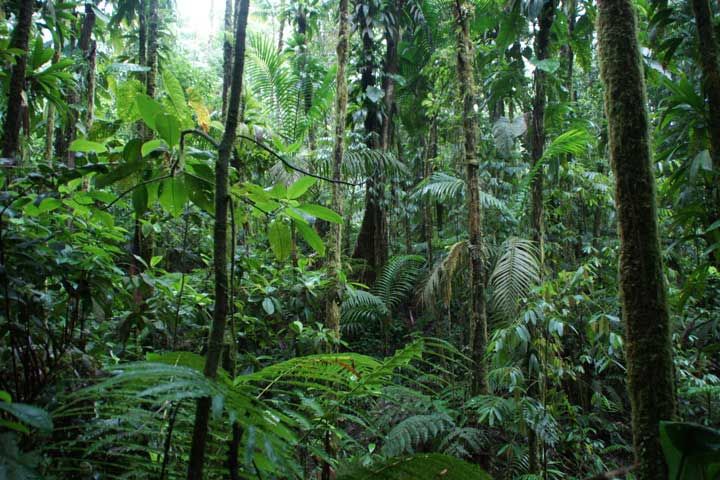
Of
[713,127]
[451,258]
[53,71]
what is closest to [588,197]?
[451,258]

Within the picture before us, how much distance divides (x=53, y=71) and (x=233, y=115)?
250 centimetres

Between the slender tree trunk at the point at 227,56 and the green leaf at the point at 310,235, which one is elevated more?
the slender tree trunk at the point at 227,56

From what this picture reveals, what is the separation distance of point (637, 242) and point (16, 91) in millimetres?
2935

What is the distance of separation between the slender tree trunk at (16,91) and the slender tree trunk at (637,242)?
265 cm

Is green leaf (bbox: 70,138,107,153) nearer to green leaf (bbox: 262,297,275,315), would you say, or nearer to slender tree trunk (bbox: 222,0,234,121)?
green leaf (bbox: 262,297,275,315)

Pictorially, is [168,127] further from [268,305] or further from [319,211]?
[268,305]

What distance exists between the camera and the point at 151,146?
1091 mm

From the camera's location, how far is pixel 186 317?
3.24 m

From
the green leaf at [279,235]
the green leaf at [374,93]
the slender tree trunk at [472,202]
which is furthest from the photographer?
the green leaf at [374,93]

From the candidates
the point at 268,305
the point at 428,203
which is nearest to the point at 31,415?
the point at 268,305

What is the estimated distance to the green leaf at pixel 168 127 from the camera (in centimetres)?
98

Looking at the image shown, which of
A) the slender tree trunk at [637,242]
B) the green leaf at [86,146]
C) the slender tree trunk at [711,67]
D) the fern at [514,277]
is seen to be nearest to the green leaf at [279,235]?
the green leaf at [86,146]

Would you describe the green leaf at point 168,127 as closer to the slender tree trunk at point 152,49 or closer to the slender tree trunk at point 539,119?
the slender tree trunk at point 539,119

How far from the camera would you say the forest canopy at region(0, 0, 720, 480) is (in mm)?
1055
